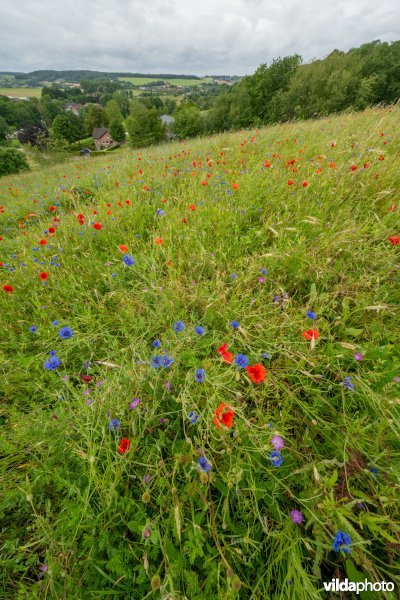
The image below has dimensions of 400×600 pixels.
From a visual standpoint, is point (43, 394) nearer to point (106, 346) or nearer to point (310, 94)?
point (106, 346)

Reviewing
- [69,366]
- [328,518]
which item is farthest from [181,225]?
[328,518]

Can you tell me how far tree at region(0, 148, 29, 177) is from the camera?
2788 centimetres

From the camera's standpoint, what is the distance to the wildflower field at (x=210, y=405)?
1046 mm

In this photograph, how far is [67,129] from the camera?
1923 inches

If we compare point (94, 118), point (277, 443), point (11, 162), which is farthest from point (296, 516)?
point (94, 118)

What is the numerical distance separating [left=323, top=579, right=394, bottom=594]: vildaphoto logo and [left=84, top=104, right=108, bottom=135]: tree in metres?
76.0

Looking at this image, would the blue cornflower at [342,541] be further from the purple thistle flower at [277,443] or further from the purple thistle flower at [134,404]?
the purple thistle flower at [134,404]

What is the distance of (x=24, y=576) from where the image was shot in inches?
43.9

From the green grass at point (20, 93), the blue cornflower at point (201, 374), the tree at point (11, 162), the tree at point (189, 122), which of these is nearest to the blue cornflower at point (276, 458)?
the blue cornflower at point (201, 374)

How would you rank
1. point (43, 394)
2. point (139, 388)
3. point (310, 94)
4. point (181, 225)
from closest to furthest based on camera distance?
point (139, 388) → point (43, 394) → point (181, 225) → point (310, 94)

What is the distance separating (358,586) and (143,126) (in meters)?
44.5

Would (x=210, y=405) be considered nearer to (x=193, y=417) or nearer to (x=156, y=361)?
(x=193, y=417)

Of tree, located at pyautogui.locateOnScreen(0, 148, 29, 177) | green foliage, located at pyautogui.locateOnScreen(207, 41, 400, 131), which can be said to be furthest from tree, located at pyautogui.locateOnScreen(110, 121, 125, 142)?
green foliage, located at pyautogui.locateOnScreen(207, 41, 400, 131)

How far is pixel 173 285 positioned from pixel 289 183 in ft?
6.51
